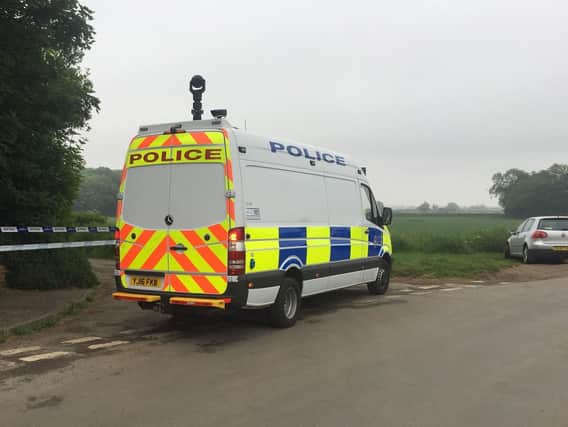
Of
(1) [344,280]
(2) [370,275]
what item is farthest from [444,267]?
(1) [344,280]

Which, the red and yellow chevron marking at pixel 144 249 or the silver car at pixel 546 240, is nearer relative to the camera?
the red and yellow chevron marking at pixel 144 249

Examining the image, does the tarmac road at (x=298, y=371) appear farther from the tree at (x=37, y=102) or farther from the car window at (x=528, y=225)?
the car window at (x=528, y=225)

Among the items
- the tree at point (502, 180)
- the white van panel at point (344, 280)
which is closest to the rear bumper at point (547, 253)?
the white van panel at point (344, 280)

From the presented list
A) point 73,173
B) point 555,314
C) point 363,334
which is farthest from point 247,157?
point 73,173

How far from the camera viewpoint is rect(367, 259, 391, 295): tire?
11102 millimetres

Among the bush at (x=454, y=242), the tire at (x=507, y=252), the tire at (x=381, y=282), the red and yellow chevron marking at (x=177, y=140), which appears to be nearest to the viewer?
the red and yellow chevron marking at (x=177, y=140)

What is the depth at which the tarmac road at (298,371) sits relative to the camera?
14.5 feet

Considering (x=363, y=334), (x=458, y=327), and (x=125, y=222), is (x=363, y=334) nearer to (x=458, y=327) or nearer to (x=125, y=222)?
(x=458, y=327)

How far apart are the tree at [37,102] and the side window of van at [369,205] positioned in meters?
5.38

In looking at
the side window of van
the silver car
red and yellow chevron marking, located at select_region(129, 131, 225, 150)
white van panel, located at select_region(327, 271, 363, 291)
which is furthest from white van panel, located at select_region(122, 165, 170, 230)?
the silver car

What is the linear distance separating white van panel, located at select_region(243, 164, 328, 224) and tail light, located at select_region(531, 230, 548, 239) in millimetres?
10095

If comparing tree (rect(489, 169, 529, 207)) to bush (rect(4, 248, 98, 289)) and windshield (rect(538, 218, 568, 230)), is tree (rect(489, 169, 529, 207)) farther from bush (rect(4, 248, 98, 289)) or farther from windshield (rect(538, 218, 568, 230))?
bush (rect(4, 248, 98, 289))

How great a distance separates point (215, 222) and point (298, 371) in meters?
2.22

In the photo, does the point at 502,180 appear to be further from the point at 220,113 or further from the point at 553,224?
the point at 220,113
